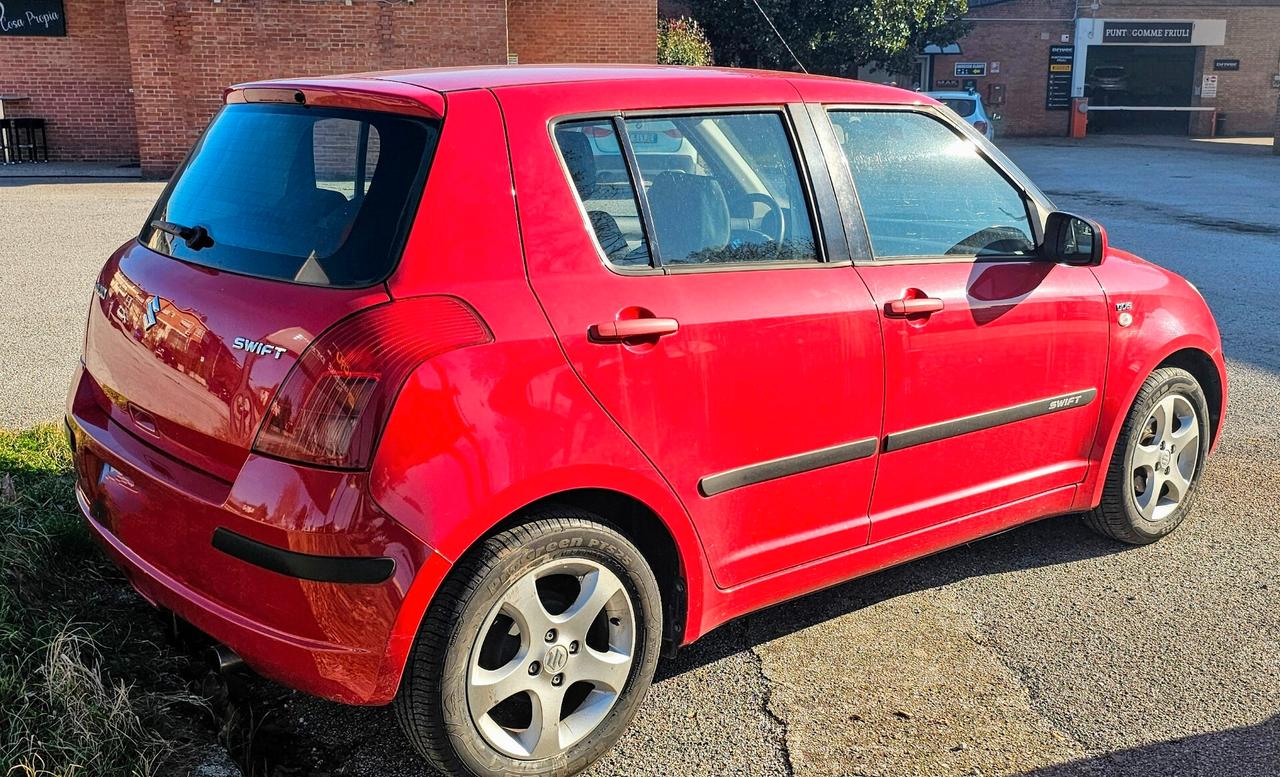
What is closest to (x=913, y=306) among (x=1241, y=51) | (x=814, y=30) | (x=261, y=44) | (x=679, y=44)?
(x=261, y=44)

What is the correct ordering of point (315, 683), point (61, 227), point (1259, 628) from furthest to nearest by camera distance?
point (61, 227)
point (1259, 628)
point (315, 683)

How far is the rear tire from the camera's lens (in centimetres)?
450

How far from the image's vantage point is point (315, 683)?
2.74 m

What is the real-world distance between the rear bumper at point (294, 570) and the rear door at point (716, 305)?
0.68 m

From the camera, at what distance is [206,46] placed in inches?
781

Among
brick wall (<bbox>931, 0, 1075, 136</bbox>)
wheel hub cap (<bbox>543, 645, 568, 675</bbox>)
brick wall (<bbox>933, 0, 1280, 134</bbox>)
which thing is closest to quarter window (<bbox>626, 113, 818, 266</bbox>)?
wheel hub cap (<bbox>543, 645, 568, 675</bbox>)

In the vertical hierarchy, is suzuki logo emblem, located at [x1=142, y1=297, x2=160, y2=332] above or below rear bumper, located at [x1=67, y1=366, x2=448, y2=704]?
above

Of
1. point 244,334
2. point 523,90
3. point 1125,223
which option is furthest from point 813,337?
point 1125,223

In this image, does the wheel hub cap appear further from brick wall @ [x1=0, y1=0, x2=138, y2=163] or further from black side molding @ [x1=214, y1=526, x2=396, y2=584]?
brick wall @ [x1=0, y1=0, x2=138, y2=163]

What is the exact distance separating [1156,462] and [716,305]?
2383 mm

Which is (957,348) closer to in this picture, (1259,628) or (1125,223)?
(1259,628)

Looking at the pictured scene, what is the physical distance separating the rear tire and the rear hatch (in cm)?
301

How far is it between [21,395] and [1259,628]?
5.95m

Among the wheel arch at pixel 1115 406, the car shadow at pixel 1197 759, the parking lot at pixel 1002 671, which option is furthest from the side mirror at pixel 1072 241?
the car shadow at pixel 1197 759
